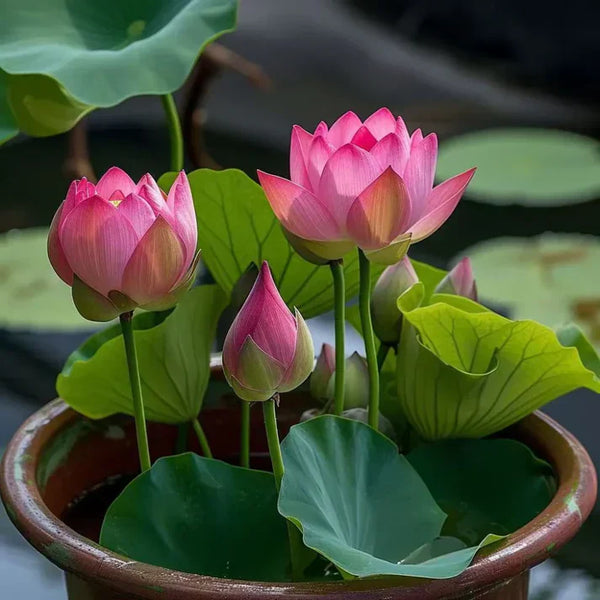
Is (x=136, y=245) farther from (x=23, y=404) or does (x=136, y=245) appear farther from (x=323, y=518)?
(x=23, y=404)

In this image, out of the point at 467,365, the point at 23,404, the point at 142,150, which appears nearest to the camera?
the point at 467,365

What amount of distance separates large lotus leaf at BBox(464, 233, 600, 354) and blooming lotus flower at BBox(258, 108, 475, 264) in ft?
2.50

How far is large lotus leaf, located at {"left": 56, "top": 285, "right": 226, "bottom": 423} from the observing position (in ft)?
1.52

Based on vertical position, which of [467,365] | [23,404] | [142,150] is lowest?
[142,150]

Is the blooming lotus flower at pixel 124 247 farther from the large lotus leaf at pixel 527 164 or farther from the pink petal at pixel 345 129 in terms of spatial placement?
the large lotus leaf at pixel 527 164

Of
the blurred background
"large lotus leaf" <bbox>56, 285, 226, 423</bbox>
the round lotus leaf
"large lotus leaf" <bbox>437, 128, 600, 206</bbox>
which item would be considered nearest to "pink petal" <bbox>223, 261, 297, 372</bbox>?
"large lotus leaf" <bbox>56, 285, 226, 423</bbox>

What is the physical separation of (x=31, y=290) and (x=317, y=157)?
95 centimetres

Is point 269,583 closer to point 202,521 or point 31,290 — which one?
point 202,521

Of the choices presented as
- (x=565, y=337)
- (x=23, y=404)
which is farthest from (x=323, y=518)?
(x=23, y=404)

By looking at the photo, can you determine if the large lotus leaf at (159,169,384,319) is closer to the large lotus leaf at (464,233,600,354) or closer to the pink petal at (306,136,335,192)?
the pink petal at (306,136,335,192)

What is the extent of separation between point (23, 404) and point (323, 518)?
690 mm

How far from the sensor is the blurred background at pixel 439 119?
4.51 ft

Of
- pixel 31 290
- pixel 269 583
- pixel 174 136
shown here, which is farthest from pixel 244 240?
pixel 31 290

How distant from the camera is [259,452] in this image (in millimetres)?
541
